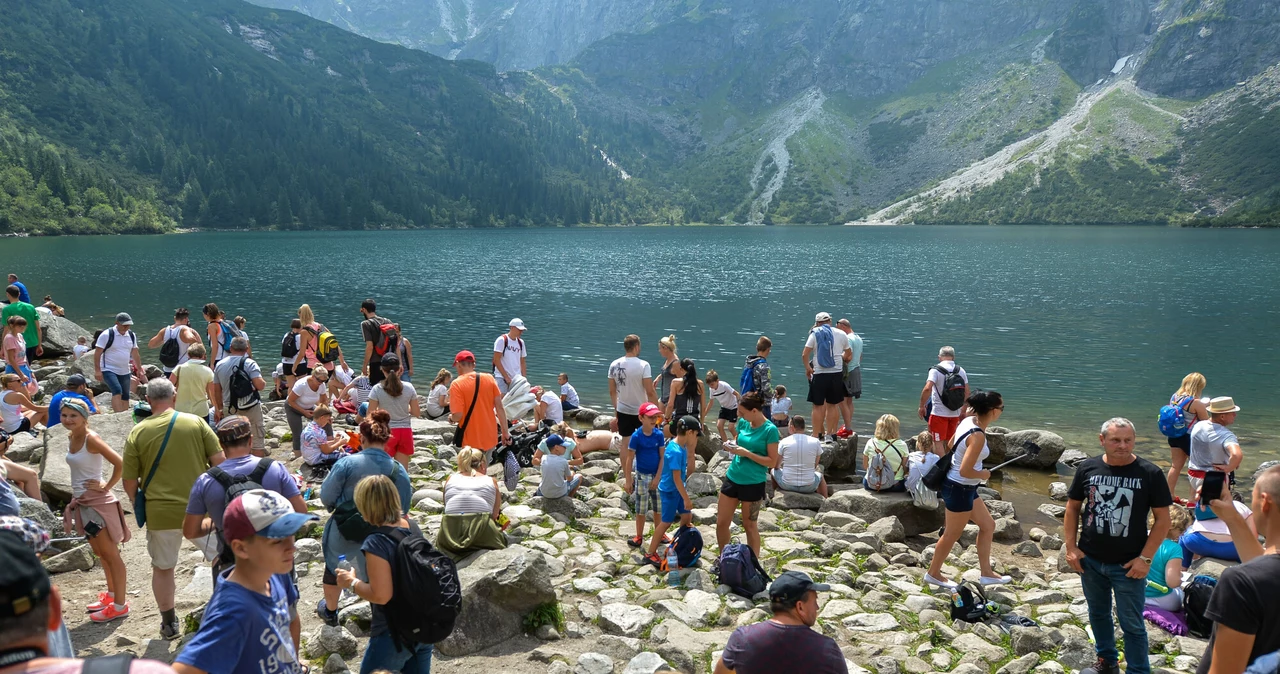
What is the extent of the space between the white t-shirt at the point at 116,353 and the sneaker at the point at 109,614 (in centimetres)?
963

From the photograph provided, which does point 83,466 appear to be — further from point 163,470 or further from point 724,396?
point 724,396

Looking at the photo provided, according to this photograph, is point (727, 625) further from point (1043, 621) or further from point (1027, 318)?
point (1027, 318)

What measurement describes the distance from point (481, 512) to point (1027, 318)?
42235 mm

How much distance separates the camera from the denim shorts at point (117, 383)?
15.3 metres

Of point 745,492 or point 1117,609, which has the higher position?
point 745,492

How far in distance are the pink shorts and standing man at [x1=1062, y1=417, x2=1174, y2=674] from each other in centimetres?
839

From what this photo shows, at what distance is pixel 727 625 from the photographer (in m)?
7.93

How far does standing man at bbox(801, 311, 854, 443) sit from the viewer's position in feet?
52.0

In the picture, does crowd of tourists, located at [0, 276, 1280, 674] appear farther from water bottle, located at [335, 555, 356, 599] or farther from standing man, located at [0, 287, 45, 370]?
standing man, located at [0, 287, 45, 370]

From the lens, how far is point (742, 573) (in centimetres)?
865

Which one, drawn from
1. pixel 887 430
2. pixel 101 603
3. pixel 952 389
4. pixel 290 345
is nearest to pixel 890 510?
pixel 887 430

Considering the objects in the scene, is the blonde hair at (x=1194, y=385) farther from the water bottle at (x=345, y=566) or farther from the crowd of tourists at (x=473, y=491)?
the water bottle at (x=345, y=566)

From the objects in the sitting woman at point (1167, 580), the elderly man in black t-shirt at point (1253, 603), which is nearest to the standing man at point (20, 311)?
the elderly man in black t-shirt at point (1253, 603)

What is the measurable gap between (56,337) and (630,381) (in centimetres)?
2587
